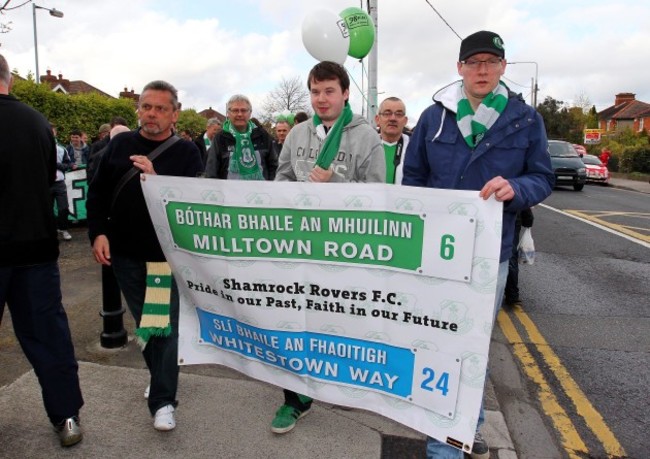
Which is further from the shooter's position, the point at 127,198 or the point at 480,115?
the point at 127,198

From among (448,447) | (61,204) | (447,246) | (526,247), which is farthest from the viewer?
(61,204)

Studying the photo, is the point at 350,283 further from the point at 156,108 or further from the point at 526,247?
the point at 526,247

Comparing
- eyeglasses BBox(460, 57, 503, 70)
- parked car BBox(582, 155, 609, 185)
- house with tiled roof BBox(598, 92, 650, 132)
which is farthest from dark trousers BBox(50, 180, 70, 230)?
house with tiled roof BBox(598, 92, 650, 132)

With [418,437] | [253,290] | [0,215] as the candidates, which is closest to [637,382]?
→ [418,437]

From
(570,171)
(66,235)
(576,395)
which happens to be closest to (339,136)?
(576,395)

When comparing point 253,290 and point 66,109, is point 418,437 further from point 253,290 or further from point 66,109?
point 66,109

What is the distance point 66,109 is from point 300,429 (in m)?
13.4

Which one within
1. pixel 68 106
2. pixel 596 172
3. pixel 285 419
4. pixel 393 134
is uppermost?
pixel 68 106

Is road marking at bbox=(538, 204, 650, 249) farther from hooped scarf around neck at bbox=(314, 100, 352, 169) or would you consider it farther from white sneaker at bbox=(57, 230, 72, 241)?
white sneaker at bbox=(57, 230, 72, 241)

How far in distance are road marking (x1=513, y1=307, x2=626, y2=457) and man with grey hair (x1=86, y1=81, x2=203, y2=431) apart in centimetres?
246

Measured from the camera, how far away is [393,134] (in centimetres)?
454

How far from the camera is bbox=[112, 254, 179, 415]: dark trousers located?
2.85 metres

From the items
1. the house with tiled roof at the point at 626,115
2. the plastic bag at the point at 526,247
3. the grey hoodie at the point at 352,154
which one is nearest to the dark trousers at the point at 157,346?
the grey hoodie at the point at 352,154

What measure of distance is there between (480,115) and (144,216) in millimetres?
1766
